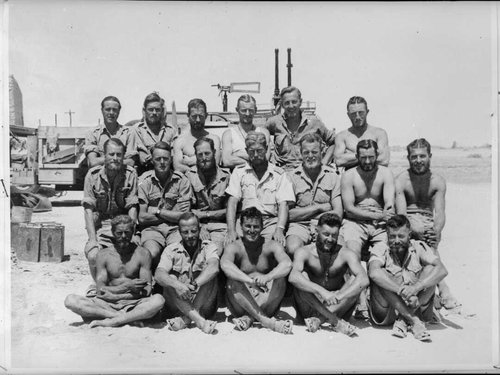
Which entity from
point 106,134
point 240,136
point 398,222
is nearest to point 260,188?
point 240,136

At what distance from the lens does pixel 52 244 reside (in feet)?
26.0

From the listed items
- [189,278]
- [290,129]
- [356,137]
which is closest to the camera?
[189,278]

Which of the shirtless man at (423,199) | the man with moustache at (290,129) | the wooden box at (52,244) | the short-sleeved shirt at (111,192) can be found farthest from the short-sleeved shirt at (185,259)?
the wooden box at (52,244)

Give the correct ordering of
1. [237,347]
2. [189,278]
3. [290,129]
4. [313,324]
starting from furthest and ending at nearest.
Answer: [290,129] → [189,278] → [313,324] → [237,347]

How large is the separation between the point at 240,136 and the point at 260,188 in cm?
92

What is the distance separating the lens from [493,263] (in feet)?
16.8

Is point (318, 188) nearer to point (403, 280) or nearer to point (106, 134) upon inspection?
point (403, 280)

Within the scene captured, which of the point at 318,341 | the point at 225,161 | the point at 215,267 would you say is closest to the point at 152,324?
the point at 215,267

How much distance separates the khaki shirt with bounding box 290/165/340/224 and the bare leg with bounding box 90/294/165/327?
6.08 feet

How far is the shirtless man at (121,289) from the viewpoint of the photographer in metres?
5.12

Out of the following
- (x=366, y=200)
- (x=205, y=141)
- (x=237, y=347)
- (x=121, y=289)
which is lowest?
(x=237, y=347)

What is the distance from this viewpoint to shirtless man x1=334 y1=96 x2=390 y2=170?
6270 millimetres

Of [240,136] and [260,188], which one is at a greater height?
[240,136]

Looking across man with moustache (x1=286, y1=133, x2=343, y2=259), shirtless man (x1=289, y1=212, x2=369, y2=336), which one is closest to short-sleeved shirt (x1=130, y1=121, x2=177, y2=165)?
man with moustache (x1=286, y1=133, x2=343, y2=259)
